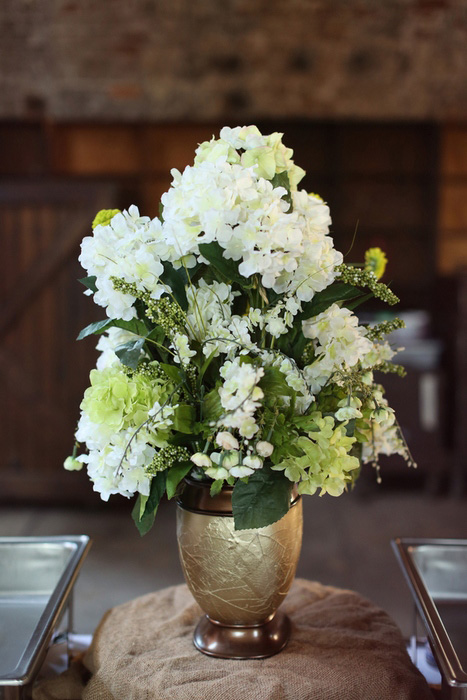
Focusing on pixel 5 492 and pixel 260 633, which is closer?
pixel 260 633

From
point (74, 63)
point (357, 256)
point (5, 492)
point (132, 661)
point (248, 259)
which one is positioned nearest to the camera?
point (248, 259)

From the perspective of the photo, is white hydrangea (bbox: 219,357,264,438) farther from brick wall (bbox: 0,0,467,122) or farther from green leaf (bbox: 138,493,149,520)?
brick wall (bbox: 0,0,467,122)

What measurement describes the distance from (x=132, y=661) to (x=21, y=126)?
171 inches

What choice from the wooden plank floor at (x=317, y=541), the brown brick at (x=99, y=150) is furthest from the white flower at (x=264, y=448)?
the brown brick at (x=99, y=150)

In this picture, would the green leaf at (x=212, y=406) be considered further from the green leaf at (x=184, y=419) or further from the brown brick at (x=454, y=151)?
the brown brick at (x=454, y=151)

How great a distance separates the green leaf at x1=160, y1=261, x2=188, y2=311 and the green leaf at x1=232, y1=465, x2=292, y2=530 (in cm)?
28

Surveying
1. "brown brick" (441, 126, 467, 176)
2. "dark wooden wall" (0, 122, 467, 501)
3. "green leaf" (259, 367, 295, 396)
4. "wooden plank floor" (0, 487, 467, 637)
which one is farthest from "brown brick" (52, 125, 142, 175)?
"green leaf" (259, 367, 295, 396)

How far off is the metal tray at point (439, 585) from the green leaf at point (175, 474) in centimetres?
43

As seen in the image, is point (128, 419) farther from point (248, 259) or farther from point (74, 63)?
point (74, 63)

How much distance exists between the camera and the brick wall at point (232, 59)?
4.47 metres

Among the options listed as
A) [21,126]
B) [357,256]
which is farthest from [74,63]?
[357,256]

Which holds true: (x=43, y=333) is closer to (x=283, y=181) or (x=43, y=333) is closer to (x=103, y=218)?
(x=103, y=218)

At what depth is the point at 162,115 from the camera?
4613 mm

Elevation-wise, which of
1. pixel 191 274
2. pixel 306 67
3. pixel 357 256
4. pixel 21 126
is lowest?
pixel 191 274
